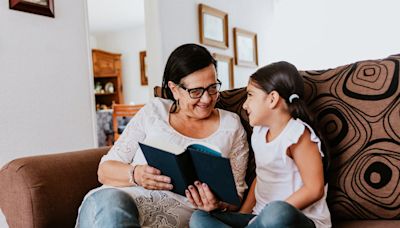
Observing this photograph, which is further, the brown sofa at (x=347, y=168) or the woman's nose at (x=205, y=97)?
the woman's nose at (x=205, y=97)

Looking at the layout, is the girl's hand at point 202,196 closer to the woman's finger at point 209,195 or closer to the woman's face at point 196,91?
the woman's finger at point 209,195

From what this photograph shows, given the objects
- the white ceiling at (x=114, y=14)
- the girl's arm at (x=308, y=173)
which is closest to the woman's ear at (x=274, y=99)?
the girl's arm at (x=308, y=173)

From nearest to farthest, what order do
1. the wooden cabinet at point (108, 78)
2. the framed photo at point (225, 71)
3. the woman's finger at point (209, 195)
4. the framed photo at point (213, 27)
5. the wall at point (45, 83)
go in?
the woman's finger at point (209, 195) → the wall at point (45, 83) → the framed photo at point (213, 27) → the framed photo at point (225, 71) → the wooden cabinet at point (108, 78)

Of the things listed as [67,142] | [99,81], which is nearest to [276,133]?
[67,142]

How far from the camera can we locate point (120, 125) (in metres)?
5.12

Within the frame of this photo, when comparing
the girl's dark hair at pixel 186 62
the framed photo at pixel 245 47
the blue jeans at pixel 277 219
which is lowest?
the blue jeans at pixel 277 219

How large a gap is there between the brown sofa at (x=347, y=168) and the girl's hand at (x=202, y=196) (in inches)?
16.5

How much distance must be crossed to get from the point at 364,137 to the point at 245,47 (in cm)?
290

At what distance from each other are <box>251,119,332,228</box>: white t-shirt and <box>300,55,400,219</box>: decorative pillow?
10 centimetres

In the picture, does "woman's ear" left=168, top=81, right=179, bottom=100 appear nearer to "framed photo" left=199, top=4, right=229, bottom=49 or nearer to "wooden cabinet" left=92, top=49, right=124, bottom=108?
"framed photo" left=199, top=4, right=229, bottom=49

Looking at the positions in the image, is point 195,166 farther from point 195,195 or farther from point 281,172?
point 281,172

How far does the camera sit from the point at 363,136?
1.20 m

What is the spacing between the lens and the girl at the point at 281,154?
1.08 metres

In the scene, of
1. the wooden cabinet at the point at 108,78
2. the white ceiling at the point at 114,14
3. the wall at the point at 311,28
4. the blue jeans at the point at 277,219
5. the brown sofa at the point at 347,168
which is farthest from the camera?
the wooden cabinet at the point at 108,78
